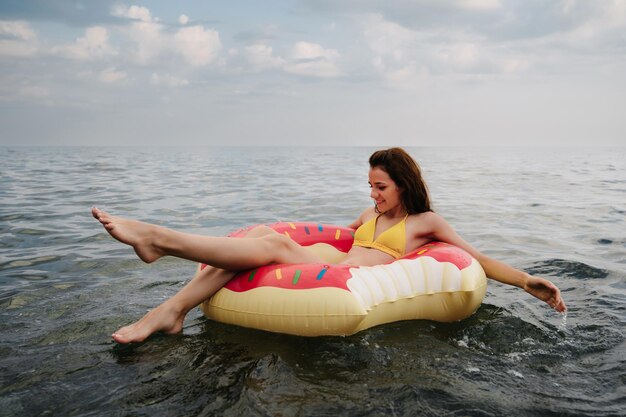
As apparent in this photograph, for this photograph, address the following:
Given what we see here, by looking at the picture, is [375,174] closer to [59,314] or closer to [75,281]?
[59,314]

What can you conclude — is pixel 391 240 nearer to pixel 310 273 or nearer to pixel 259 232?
pixel 310 273

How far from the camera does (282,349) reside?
9.71 feet

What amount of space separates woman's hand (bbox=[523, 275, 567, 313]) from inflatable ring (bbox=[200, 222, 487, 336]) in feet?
0.96

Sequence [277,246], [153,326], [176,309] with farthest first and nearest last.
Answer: [277,246] < [176,309] < [153,326]

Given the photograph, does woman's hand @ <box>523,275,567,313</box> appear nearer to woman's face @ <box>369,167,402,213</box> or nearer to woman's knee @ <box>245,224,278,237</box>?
woman's face @ <box>369,167,402,213</box>

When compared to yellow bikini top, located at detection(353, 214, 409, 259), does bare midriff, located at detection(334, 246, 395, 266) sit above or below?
below

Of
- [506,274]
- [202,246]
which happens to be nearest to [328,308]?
[202,246]

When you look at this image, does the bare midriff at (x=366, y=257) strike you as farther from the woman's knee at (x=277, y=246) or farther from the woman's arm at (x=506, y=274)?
the woman's knee at (x=277, y=246)

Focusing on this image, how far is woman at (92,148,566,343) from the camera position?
2.91 meters

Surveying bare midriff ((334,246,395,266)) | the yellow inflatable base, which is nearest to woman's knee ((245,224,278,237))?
the yellow inflatable base

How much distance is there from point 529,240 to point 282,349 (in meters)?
4.24

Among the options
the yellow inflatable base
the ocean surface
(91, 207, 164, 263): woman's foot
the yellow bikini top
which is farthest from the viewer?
the yellow bikini top

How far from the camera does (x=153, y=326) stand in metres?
3.12

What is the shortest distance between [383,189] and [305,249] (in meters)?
0.65
